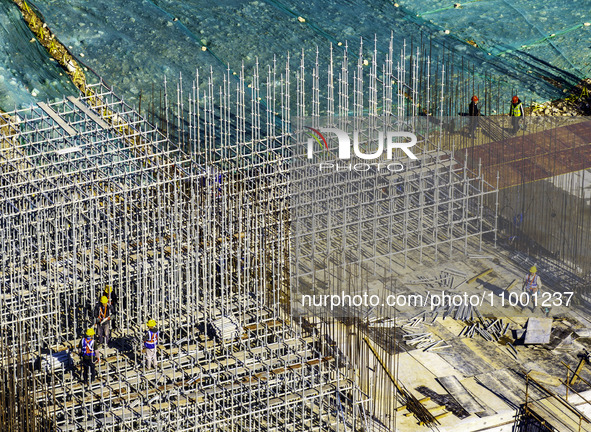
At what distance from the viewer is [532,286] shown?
34344 mm

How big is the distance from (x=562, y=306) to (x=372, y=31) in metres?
17.8

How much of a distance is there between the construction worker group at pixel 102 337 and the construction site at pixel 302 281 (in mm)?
297

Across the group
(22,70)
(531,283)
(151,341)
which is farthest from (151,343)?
(22,70)

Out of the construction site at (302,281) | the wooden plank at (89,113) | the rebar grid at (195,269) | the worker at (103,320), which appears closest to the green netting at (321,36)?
the construction site at (302,281)

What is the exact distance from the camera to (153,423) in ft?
90.8

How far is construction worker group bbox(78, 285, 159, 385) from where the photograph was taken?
28.8 m

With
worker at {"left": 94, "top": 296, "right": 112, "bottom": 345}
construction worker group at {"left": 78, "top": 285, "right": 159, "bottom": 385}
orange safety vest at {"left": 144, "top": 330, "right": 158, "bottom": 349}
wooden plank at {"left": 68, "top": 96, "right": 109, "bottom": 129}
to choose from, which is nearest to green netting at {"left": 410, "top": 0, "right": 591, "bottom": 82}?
wooden plank at {"left": 68, "top": 96, "right": 109, "bottom": 129}

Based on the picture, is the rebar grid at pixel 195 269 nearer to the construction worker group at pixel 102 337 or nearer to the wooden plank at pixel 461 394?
the construction worker group at pixel 102 337

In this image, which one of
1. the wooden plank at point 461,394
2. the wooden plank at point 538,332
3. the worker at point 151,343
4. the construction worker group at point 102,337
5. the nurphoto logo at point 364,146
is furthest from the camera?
the nurphoto logo at point 364,146

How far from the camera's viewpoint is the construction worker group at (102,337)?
94.6ft

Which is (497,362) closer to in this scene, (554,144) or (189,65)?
(554,144)

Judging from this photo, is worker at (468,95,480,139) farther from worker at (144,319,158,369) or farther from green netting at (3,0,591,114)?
worker at (144,319,158,369)

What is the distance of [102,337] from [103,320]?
18.3 inches

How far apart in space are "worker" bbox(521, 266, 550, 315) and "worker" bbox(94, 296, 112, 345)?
12068mm
